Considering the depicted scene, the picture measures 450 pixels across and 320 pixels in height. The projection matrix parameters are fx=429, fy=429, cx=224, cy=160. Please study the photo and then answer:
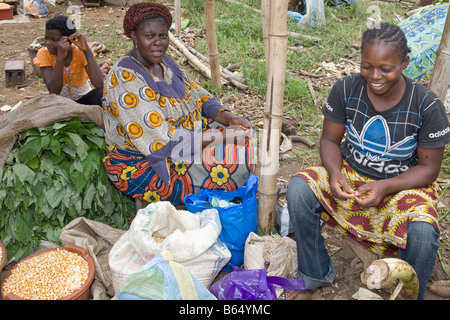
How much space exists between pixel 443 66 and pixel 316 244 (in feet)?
4.13

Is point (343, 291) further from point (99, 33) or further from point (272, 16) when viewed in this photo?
point (99, 33)

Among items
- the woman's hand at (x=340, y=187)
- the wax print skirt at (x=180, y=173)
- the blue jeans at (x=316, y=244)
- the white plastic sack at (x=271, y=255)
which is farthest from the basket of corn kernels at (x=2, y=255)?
the woman's hand at (x=340, y=187)

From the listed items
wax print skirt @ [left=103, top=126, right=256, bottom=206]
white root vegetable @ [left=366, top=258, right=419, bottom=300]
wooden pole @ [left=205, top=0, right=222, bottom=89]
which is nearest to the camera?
white root vegetable @ [left=366, top=258, right=419, bottom=300]

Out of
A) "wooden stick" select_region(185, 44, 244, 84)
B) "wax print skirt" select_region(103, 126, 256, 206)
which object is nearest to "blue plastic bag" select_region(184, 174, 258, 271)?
"wax print skirt" select_region(103, 126, 256, 206)

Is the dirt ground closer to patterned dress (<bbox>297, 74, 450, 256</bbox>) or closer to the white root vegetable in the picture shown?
patterned dress (<bbox>297, 74, 450, 256</bbox>)

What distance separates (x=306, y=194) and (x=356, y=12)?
22.7ft

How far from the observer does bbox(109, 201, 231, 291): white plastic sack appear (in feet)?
7.54

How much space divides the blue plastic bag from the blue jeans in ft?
1.21

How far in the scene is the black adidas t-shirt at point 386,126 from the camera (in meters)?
2.11

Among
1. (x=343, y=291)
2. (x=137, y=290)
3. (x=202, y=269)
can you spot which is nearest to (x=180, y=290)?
(x=137, y=290)

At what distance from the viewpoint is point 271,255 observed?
2.50 metres

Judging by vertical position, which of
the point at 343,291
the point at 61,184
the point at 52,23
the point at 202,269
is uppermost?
the point at 52,23

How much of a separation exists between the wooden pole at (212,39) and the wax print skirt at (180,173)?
201cm
